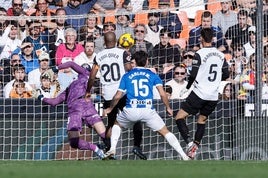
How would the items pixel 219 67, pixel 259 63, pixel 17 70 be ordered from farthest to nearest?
pixel 17 70, pixel 259 63, pixel 219 67

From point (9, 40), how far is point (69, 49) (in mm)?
1139

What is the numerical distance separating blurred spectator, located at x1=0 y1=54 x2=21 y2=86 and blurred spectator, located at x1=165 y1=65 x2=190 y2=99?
103 inches

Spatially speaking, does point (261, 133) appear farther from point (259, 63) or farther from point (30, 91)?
point (30, 91)

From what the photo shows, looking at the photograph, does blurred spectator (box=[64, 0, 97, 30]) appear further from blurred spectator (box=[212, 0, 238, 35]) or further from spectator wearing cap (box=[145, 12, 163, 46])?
blurred spectator (box=[212, 0, 238, 35])

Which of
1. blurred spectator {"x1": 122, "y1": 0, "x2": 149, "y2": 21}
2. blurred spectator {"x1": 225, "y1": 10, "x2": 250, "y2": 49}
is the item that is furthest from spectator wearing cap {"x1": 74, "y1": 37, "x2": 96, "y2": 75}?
blurred spectator {"x1": 225, "y1": 10, "x2": 250, "y2": 49}

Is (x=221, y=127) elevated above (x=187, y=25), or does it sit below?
below

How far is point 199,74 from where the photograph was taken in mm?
14945

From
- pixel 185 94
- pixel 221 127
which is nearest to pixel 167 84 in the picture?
pixel 185 94

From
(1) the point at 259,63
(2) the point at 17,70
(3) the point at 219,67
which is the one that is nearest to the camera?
(3) the point at 219,67

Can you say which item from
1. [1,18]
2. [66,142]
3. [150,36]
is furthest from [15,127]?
[150,36]

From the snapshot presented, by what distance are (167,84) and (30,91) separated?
2.29m

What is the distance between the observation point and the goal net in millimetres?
15828

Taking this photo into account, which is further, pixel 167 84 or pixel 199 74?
pixel 167 84

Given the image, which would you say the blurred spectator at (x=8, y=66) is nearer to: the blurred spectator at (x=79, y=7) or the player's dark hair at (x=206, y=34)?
the blurred spectator at (x=79, y=7)
